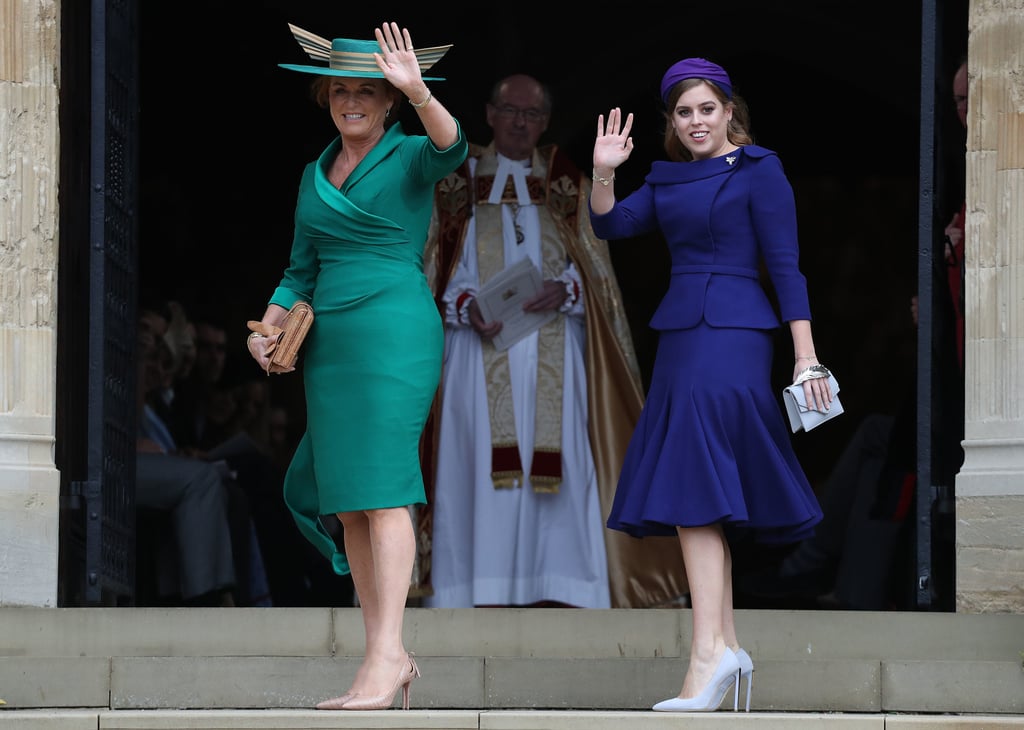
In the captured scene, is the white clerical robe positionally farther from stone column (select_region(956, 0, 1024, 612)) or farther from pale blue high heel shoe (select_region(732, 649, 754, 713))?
pale blue high heel shoe (select_region(732, 649, 754, 713))

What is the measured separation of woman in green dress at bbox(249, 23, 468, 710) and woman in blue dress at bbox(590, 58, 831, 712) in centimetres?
64

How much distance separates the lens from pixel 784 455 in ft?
24.2

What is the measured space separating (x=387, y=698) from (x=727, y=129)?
206cm

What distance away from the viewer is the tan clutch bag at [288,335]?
703 centimetres

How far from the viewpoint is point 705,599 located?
7082 mm

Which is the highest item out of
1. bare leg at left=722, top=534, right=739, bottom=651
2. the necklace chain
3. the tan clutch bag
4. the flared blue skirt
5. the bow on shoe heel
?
the necklace chain

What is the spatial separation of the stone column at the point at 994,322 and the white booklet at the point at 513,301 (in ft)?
7.06

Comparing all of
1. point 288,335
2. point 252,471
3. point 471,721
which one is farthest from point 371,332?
point 252,471

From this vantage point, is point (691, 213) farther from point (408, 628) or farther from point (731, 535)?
point (408, 628)

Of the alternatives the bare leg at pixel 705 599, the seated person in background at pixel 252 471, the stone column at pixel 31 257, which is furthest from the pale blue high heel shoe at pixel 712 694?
the seated person in background at pixel 252 471

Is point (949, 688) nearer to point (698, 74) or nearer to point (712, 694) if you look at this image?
point (712, 694)

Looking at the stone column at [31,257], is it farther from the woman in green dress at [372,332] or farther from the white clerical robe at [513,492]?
the white clerical robe at [513,492]

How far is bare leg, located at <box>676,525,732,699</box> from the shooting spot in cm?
702

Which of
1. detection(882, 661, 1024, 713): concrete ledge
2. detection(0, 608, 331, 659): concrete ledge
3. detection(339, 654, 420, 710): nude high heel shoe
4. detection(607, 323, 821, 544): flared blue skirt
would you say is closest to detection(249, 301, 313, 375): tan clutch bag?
detection(339, 654, 420, 710): nude high heel shoe
